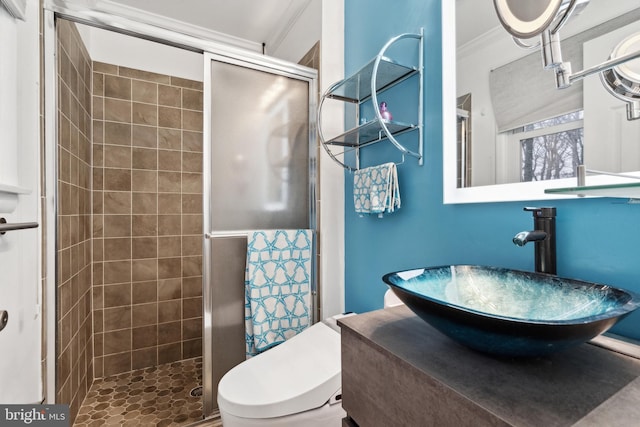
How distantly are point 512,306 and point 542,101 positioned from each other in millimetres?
643

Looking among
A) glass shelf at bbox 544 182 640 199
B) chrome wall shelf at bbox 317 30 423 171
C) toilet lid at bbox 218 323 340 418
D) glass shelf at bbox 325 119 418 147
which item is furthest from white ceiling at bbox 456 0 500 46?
toilet lid at bbox 218 323 340 418

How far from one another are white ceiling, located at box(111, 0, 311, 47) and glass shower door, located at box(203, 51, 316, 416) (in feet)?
2.08

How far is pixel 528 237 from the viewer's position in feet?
2.18

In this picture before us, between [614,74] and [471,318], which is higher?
[614,74]

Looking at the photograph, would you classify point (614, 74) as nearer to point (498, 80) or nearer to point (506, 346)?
point (498, 80)

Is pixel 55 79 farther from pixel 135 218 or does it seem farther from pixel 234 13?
pixel 234 13

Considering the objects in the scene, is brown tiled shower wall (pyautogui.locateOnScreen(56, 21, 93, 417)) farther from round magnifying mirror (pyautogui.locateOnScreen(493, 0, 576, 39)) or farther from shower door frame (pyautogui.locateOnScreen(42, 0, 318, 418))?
round magnifying mirror (pyautogui.locateOnScreen(493, 0, 576, 39))

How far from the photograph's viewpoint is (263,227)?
168cm

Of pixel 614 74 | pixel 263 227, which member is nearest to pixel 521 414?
pixel 614 74

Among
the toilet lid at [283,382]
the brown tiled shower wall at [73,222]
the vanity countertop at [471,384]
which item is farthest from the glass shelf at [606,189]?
the brown tiled shower wall at [73,222]

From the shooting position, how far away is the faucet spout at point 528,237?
65 centimetres

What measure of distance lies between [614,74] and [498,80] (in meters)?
0.40

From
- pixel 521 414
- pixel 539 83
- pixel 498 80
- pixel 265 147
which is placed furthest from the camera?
pixel 265 147

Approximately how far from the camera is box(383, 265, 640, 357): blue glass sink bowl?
0.40m
